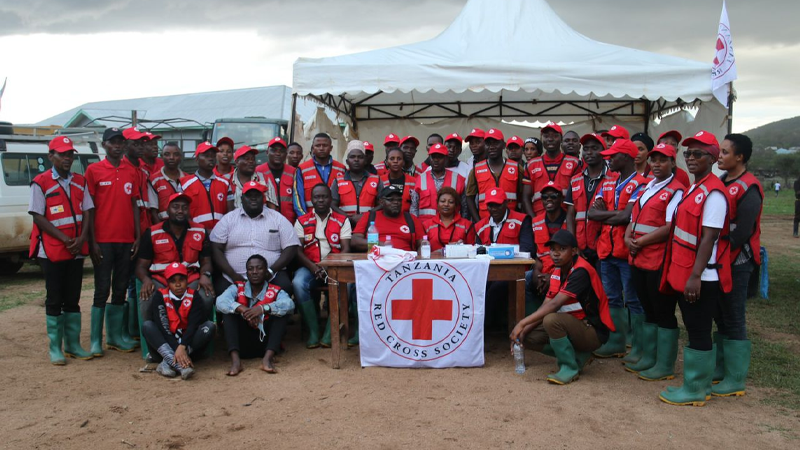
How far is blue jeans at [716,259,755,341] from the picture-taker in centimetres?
397

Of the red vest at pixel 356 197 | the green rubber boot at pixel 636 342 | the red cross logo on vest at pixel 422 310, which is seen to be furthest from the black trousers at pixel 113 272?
the green rubber boot at pixel 636 342

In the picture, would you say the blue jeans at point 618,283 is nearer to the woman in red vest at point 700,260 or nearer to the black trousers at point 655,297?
the black trousers at point 655,297

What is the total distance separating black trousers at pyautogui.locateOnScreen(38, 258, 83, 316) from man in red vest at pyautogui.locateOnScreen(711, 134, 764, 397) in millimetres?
4950

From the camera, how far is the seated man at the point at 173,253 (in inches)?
200

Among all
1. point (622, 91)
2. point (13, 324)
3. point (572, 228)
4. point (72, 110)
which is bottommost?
point (13, 324)

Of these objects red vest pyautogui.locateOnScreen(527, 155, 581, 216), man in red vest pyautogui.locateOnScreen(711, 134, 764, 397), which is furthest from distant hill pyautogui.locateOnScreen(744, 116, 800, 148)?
man in red vest pyautogui.locateOnScreen(711, 134, 764, 397)

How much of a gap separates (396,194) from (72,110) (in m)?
33.4

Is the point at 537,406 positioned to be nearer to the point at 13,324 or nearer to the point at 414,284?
the point at 414,284

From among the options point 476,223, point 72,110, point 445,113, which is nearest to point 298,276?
point 476,223

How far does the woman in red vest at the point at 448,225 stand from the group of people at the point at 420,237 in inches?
0.5

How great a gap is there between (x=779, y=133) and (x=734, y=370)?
110m

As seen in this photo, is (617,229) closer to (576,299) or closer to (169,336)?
(576,299)

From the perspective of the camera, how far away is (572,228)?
527 cm

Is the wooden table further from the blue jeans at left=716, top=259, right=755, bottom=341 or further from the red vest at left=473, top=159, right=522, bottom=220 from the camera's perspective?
the blue jeans at left=716, top=259, right=755, bottom=341
